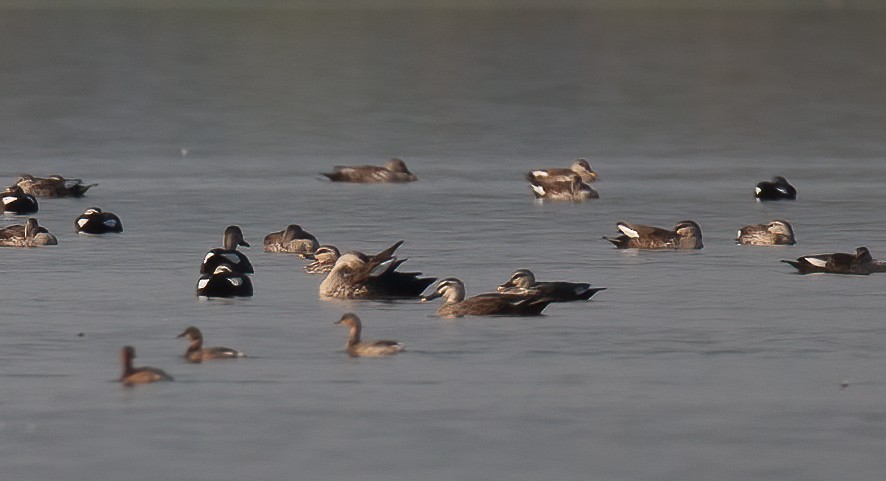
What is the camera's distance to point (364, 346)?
17.9 meters

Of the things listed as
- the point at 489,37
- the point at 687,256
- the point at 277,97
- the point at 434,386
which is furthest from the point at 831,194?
the point at 489,37

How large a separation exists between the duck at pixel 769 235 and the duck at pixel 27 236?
28.4 ft

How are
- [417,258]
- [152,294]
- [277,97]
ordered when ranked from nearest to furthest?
[152,294]
[417,258]
[277,97]

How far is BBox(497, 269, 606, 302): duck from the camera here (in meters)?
20.9

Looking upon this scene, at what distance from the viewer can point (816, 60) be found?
266 ft

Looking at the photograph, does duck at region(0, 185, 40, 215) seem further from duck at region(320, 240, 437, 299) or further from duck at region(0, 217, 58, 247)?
duck at region(320, 240, 437, 299)

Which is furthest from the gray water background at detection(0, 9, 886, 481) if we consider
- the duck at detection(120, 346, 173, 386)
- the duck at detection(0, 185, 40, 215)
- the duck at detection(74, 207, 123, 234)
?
the duck at detection(0, 185, 40, 215)

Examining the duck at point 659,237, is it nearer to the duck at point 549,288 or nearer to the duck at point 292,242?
the duck at point 292,242

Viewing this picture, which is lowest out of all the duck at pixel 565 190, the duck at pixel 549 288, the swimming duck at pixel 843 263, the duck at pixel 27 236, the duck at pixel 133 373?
the duck at pixel 133 373

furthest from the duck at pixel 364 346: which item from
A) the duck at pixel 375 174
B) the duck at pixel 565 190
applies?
the duck at pixel 375 174

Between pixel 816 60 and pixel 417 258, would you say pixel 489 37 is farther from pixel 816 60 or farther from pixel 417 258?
pixel 417 258

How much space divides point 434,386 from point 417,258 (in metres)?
8.49

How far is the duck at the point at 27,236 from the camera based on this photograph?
1048 inches

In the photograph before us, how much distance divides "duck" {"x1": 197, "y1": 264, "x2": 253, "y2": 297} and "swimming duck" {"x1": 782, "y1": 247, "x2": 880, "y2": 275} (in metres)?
6.08
